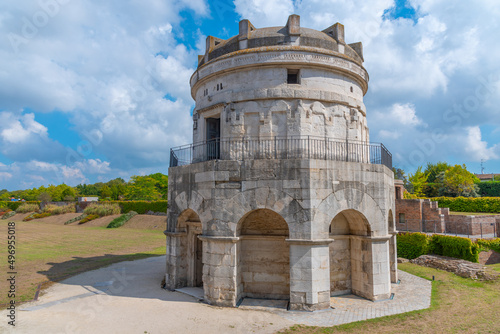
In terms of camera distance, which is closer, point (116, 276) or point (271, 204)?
point (271, 204)

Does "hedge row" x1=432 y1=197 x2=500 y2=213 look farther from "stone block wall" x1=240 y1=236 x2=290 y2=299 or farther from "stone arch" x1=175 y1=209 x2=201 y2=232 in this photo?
"stone arch" x1=175 y1=209 x2=201 y2=232

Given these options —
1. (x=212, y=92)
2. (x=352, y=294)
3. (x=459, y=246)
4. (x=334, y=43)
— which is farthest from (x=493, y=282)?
(x=212, y=92)

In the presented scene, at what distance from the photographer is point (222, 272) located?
460 inches

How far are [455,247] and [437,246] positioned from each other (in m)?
1.20

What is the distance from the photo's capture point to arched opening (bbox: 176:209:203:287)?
46.8 ft

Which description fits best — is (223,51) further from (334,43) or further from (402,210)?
(402,210)

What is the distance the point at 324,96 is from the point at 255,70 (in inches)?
126

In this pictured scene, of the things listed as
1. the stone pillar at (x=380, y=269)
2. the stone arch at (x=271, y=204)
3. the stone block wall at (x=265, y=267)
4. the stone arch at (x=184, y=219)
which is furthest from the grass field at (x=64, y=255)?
the stone pillar at (x=380, y=269)

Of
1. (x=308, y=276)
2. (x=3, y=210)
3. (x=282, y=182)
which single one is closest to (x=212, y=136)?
(x=282, y=182)

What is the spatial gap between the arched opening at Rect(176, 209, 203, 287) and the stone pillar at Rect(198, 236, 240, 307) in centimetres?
251

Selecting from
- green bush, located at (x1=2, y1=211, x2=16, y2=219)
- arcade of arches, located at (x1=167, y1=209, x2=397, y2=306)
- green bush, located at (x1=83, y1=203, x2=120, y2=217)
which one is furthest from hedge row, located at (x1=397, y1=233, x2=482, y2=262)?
green bush, located at (x1=2, y1=211, x2=16, y2=219)

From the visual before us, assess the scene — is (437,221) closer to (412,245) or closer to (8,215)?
(412,245)

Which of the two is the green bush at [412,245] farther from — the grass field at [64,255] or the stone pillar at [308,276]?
the grass field at [64,255]

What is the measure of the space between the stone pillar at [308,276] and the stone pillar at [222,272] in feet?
6.73
